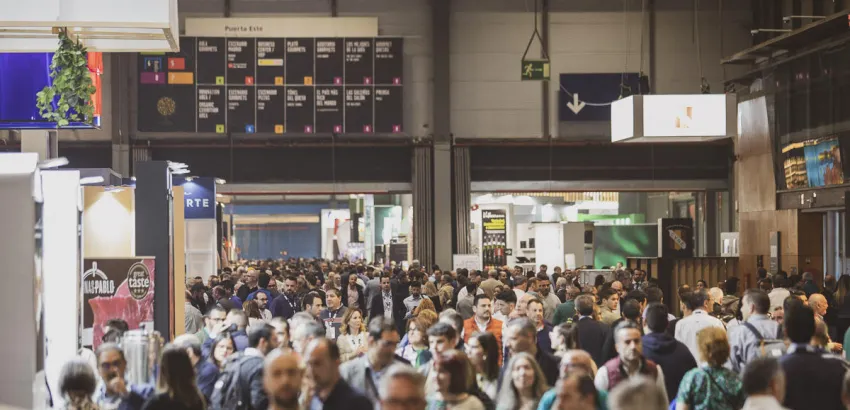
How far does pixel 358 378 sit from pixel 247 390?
601 millimetres


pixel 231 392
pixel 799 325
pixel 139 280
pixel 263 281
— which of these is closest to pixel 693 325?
pixel 799 325

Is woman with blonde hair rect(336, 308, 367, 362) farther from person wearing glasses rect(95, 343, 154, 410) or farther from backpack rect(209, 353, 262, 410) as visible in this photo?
person wearing glasses rect(95, 343, 154, 410)

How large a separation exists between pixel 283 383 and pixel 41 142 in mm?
8313

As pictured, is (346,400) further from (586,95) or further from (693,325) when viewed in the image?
(586,95)

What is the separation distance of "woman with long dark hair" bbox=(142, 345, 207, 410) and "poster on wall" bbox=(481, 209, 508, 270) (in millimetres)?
22030

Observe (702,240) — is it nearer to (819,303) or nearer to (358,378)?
(819,303)

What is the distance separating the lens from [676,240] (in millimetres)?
21016

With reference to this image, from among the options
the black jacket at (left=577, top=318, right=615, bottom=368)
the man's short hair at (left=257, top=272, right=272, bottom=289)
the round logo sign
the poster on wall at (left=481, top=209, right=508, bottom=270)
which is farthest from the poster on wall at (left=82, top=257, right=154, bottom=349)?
the poster on wall at (left=481, top=209, right=508, bottom=270)

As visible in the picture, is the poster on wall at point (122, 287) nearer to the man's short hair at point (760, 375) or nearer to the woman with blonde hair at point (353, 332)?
the woman with blonde hair at point (353, 332)

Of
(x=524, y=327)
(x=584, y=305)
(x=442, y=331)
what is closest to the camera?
(x=524, y=327)

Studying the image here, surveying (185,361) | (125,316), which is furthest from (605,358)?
(125,316)

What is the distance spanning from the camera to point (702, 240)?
97.4 ft

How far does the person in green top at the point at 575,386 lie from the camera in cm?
473

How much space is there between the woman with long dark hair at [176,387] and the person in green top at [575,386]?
1560 mm
